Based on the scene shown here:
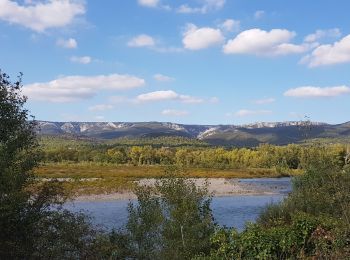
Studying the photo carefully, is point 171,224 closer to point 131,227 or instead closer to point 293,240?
point 131,227

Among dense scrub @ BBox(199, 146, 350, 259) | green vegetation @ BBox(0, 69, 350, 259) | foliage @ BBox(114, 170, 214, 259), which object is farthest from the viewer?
foliage @ BBox(114, 170, 214, 259)

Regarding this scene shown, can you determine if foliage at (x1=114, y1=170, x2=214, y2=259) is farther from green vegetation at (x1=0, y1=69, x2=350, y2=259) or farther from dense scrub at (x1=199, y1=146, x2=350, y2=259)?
dense scrub at (x1=199, y1=146, x2=350, y2=259)

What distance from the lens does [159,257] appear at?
21.0 metres

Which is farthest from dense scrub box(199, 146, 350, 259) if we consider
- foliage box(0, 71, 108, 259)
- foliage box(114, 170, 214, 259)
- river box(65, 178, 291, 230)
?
river box(65, 178, 291, 230)

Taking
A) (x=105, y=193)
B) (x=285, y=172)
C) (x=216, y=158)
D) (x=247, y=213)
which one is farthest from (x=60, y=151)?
(x=247, y=213)

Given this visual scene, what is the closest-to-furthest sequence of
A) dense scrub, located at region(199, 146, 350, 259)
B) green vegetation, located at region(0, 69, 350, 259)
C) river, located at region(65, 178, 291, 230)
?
1. dense scrub, located at region(199, 146, 350, 259)
2. green vegetation, located at region(0, 69, 350, 259)
3. river, located at region(65, 178, 291, 230)

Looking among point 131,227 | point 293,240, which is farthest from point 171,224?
point 293,240

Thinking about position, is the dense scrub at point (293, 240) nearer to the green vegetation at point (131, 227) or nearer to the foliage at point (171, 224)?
the green vegetation at point (131, 227)

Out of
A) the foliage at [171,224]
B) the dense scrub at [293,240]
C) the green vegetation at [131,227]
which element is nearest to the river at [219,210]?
the foliage at [171,224]

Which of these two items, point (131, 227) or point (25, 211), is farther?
point (131, 227)

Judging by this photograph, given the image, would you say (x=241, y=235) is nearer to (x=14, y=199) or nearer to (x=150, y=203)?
(x=150, y=203)

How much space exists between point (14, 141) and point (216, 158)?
177 metres

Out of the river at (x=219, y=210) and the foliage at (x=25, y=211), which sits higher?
the foliage at (x=25, y=211)

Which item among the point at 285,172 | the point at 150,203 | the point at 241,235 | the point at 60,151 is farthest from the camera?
the point at 60,151
